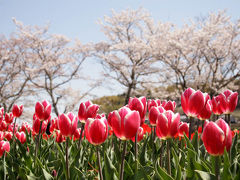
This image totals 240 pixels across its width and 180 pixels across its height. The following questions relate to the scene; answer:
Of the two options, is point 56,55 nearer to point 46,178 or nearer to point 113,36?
point 113,36

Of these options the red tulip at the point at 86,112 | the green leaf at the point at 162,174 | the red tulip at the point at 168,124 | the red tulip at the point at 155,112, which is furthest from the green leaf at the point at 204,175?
the red tulip at the point at 86,112

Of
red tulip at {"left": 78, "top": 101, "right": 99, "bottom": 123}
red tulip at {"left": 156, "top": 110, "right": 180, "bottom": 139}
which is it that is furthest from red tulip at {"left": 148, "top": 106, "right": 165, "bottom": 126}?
red tulip at {"left": 78, "top": 101, "right": 99, "bottom": 123}

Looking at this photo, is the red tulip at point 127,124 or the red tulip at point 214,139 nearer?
the red tulip at point 214,139

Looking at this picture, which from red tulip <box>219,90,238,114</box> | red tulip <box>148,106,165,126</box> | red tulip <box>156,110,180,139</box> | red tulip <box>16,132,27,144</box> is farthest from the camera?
red tulip <box>16,132,27,144</box>

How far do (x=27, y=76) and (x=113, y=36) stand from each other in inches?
328

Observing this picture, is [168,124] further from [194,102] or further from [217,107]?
[217,107]

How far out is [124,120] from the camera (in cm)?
107

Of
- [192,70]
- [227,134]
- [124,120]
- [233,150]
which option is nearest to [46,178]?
[124,120]

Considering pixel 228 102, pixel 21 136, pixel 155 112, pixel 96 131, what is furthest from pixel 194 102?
pixel 21 136

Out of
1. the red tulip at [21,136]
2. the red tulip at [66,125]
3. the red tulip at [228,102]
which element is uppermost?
the red tulip at [228,102]

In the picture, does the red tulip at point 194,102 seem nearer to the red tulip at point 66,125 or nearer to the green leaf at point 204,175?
the green leaf at point 204,175

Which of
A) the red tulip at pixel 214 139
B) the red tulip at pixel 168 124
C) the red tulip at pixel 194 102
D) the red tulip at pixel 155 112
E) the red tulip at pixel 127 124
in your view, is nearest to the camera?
the red tulip at pixel 214 139

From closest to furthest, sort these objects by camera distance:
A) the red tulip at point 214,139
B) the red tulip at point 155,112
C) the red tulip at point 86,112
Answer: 1. the red tulip at point 214,139
2. the red tulip at point 155,112
3. the red tulip at point 86,112

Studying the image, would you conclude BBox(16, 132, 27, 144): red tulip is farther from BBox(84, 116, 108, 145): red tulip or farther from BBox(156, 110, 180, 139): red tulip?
BBox(156, 110, 180, 139): red tulip
